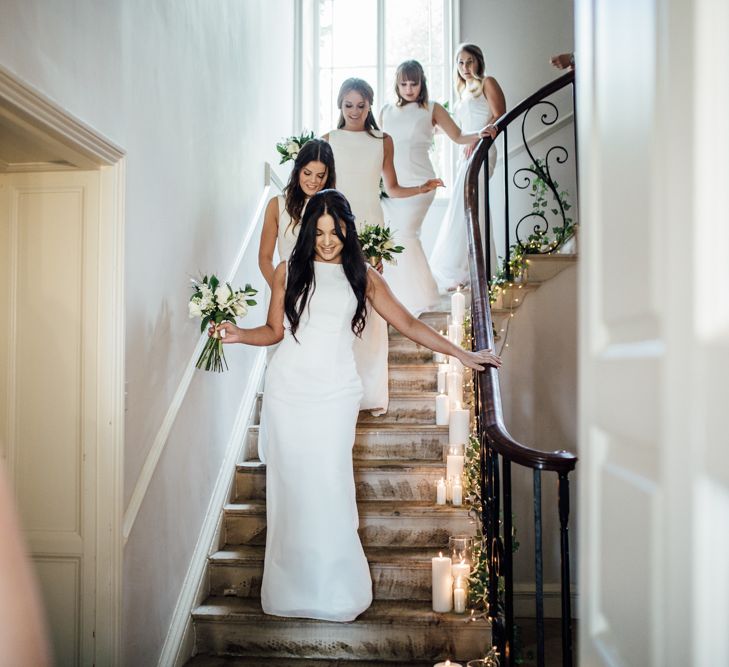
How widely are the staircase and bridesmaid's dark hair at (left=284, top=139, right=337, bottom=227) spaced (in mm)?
1233

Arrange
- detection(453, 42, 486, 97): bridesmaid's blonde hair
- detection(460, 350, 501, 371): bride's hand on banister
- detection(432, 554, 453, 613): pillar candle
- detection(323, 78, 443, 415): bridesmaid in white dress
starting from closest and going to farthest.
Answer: detection(460, 350, 501, 371): bride's hand on banister, detection(432, 554, 453, 613): pillar candle, detection(323, 78, 443, 415): bridesmaid in white dress, detection(453, 42, 486, 97): bridesmaid's blonde hair

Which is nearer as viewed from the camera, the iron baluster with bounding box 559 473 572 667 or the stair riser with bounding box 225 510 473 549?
the iron baluster with bounding box 559 473 572 667

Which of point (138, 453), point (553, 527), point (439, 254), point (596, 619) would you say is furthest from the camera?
point (439, 254)

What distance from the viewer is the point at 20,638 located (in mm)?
801

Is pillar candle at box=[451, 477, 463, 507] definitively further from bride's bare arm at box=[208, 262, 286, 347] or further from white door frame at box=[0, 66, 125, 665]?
white door frame at box=[0, 66, 125, 665]

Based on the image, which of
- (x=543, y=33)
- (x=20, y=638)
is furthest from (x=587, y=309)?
(x=543, y=33)

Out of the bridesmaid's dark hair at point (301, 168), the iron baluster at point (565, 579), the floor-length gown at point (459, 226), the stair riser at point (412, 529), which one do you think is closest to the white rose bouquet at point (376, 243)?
the bridesmaid's dark hair at point (301, 168)

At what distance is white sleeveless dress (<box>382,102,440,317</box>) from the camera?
17.4ft

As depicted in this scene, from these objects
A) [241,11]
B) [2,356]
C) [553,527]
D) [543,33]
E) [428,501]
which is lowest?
[553,527]

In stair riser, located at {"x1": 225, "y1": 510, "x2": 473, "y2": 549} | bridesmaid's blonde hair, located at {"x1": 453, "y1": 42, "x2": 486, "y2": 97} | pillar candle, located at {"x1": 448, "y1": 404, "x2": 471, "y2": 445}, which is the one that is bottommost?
stair riser, located at {"x1": 225, "y1": 510, "x2": 473, "y2": 549}

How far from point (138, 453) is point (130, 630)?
674mm

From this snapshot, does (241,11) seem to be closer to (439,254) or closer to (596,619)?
(439,254)

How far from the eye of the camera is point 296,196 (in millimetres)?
4133

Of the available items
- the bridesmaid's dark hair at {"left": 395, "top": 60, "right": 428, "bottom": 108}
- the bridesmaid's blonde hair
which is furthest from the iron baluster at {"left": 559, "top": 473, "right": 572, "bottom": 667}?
the bridesmaid's blonde hair
